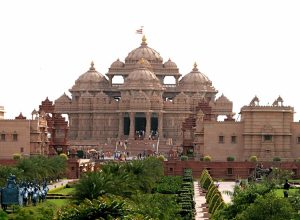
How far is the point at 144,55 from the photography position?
432 ft

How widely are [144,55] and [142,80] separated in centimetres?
1036

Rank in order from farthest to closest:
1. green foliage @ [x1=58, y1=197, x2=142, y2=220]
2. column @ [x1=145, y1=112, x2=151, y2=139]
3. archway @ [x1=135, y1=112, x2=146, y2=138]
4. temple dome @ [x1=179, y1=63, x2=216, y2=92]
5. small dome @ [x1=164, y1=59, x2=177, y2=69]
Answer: small dome @ [x1=164, y1=59, x2=177, y2=69] → temple dome @ [x1=179, y1=63, x2=216, y2=92] → archway @ [x1=135, y1=112, x2=146, y2=138] → column @ [x1=145, y1=112, x2=151, y2=139] → green foliage @ [x1=58, y1=197, x2=142, y2=220]

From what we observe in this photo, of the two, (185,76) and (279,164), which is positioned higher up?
(185,76)

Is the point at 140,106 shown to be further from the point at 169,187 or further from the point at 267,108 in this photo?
the point at 169,187

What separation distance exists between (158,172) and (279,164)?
642 inches

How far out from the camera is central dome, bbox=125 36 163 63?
131250 millimetres

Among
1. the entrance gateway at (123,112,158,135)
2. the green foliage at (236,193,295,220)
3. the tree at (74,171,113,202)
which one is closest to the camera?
the green foliage at (236,193,295,220)

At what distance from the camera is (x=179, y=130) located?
121500 mm

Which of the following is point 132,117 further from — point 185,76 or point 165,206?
point 165,206

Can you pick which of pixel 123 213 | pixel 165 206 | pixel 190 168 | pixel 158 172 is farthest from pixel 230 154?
pixel 123 213

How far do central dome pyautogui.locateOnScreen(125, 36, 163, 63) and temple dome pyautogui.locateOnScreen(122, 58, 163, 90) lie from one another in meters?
6.60

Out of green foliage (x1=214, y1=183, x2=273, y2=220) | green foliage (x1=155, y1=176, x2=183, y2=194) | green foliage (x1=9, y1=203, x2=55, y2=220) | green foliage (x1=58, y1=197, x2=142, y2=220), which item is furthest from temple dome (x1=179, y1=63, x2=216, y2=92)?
green foliage (x1=58, y1=197, x2=142, y2=220)

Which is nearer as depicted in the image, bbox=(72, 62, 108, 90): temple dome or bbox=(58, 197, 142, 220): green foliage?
bbox=(58, 197, 142, 220): green foliage

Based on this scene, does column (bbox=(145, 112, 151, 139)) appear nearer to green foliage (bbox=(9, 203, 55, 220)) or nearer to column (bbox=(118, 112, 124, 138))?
column (bbox=(118, 112, 124, 138))
